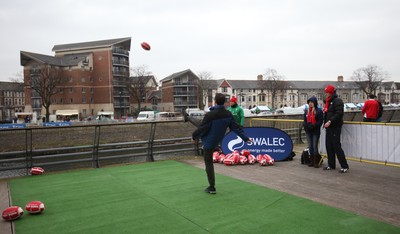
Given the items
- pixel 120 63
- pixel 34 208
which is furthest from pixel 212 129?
pixel 120 63

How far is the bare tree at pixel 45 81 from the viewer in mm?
62750

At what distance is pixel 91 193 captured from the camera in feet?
21.5

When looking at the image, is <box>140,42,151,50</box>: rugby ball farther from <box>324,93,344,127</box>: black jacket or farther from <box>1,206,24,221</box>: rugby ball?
<box>1,206,24,221</box>: rugby ball

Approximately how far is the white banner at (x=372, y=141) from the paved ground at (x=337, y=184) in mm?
346

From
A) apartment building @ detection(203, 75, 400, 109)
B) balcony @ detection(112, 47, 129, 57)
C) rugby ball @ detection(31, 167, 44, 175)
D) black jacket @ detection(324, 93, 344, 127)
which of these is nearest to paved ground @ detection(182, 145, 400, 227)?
black jacket @ detection(324, 93, 344, 127)

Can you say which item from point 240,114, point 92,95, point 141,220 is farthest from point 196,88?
point 141,220

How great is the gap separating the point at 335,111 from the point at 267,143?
8.68ft

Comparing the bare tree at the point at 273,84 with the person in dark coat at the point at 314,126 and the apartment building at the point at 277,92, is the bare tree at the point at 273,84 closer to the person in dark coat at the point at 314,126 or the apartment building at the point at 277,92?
the apartment building at the point at 277,92

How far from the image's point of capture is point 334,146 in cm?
805

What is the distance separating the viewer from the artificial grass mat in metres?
4.50

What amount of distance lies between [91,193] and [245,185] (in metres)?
3.28

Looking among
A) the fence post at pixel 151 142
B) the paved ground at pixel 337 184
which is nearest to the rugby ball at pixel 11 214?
the paved ground at pixel 337 184

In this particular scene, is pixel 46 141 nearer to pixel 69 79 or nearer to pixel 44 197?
pixel 44 197

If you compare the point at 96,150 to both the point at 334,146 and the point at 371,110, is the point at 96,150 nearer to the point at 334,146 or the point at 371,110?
the point at 334,146
